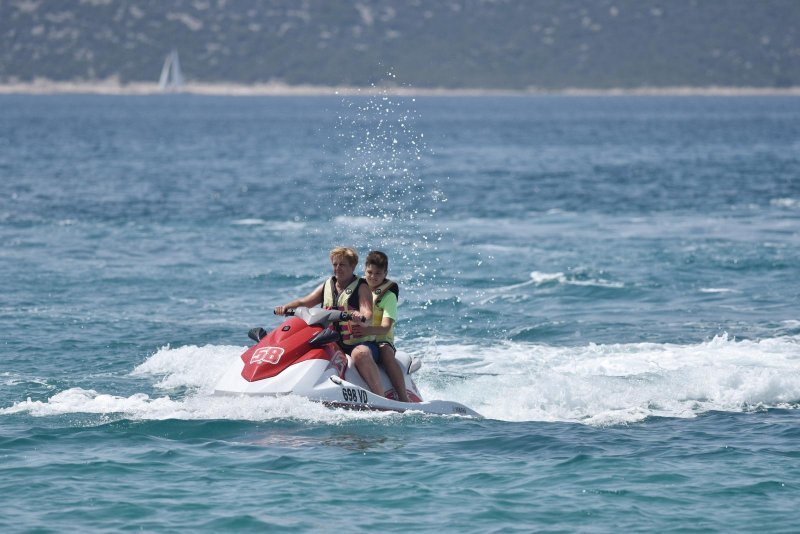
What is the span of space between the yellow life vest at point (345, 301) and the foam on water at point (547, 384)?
843 millimetres

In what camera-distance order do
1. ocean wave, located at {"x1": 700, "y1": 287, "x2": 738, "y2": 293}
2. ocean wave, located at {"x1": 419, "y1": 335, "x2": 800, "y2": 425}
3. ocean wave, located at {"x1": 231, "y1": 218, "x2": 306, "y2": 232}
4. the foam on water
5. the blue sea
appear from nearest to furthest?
1. the blue sea
2. the foam on water
3. ocean wave, located at {"x1": 419, "y1": 335, "x2": 800, "y2": 425}
4. ocean wave, located at {"x1": 700, "y1": 287, "x2": 738, "y2": 293}
5. ocean wave, located at {"x1": 231, "y1": 218, "x2": 306, "y2": 232}

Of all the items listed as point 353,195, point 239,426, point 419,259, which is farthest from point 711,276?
point 353,195

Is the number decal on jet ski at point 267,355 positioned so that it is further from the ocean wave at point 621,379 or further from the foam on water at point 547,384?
the ocean wave at point 621,379

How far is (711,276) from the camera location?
25.6 m

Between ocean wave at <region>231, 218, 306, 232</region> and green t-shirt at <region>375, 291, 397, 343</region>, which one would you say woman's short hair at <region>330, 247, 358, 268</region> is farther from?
ocean wave at <region>231, 218, 306, 232</region>

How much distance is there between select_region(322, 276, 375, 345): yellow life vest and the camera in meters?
13.8

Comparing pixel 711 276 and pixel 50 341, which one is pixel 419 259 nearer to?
pixel 711 276

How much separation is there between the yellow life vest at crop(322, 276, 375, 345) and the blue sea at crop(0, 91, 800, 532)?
84 cm

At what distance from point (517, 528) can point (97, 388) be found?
6.74 metres

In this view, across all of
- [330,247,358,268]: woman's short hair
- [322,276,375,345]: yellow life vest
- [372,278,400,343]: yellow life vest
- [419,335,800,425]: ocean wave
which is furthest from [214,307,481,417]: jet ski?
[419,335,800,425]: ocean wave

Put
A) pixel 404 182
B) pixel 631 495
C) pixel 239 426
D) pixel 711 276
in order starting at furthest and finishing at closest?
pixel 404 182 → pixel 711 276 → pixel 239 426 → pixel 631 495

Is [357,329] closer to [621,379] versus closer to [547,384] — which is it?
[547,384]

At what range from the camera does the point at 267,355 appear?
13.8m

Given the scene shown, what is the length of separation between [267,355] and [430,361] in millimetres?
4829
